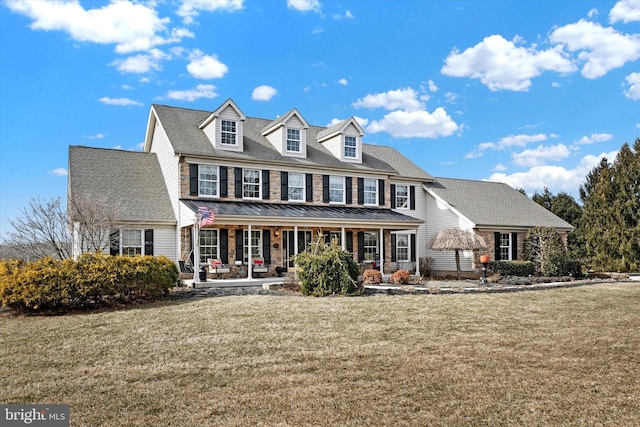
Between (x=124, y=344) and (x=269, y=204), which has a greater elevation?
(x=269, y=204)

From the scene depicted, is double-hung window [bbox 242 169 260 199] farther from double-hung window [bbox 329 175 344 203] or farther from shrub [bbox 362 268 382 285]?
shrub [bbox 362 268 382 285]

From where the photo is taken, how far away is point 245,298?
47.9ft

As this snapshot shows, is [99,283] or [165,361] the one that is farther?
[99,283]

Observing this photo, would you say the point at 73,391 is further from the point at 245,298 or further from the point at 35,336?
the point at 245,298

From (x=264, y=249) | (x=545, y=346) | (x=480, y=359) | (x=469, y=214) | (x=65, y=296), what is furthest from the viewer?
(x=469, y=214)

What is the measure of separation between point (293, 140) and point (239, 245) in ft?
19.9

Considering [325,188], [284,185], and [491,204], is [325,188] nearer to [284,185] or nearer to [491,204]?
[284,185]

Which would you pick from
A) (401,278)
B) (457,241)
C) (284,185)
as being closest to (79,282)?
(401,278)

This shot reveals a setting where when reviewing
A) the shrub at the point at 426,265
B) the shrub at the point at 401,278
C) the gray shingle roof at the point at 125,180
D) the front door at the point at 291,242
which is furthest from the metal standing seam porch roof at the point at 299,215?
the shrub at the point at 401,278

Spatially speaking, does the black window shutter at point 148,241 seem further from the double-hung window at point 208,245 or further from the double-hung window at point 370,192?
the double-hung window at point 370,192

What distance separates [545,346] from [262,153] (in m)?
17.1

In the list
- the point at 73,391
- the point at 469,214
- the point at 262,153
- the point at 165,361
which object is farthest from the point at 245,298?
the point at 469,214

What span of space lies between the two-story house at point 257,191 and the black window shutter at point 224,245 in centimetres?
4

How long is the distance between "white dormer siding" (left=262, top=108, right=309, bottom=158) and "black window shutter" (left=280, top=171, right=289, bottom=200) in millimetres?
1148
